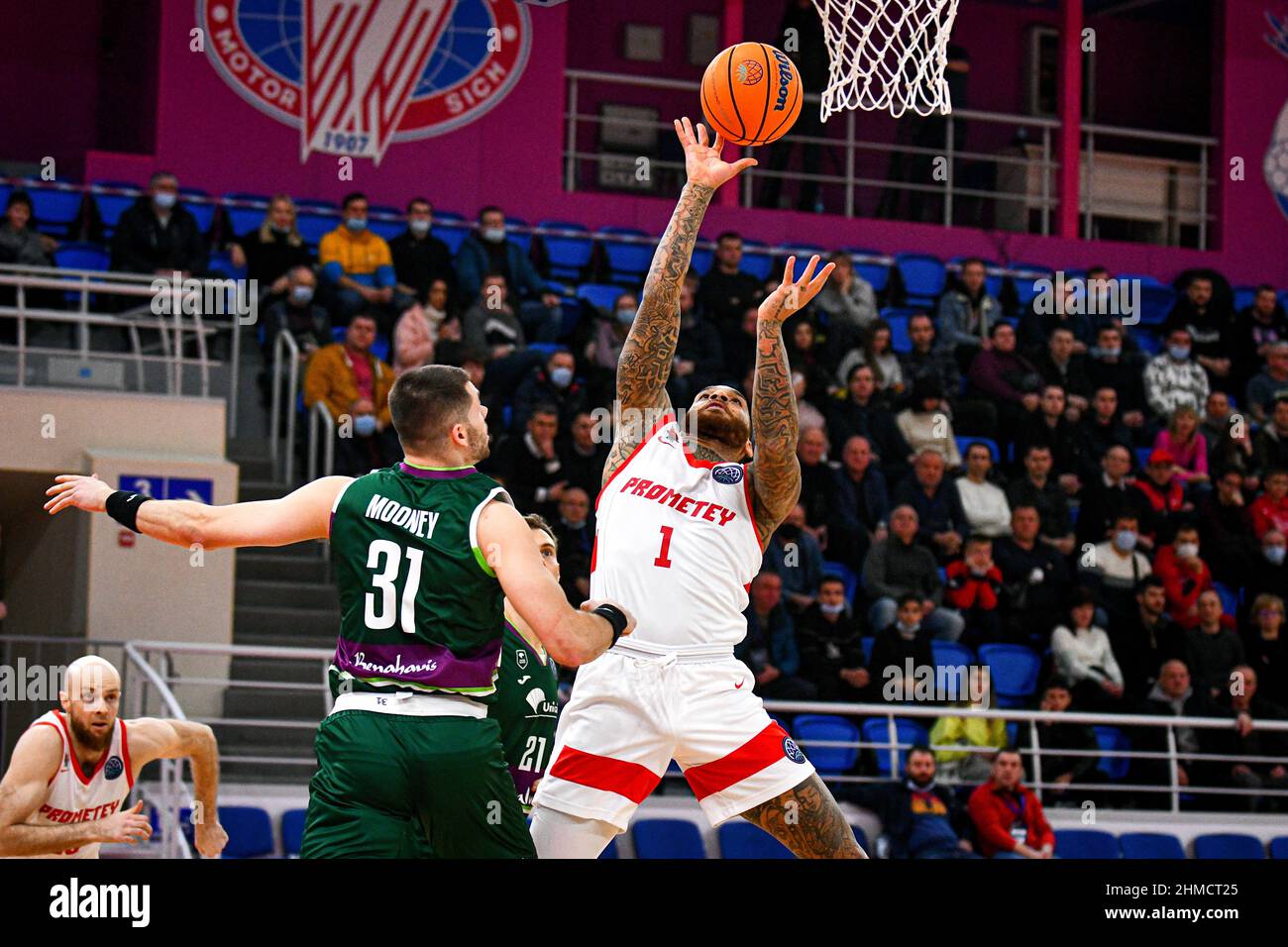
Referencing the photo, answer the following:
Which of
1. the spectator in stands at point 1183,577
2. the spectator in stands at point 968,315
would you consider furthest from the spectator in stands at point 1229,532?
the spectator in stands at point 968,315

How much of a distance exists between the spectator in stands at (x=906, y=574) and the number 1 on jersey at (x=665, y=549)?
5599 millimetres

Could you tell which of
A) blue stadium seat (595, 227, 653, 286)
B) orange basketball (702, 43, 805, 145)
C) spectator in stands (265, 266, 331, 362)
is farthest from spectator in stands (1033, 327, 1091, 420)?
orange basketball (702, 43, 805, 145)

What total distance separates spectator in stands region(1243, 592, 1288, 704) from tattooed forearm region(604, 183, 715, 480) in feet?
23.8

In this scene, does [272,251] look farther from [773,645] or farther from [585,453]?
[773,645]

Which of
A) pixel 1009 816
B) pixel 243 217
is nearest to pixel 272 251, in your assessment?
pixel 243 217

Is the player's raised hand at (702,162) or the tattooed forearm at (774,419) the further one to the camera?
the player's raised hand at (702,162)

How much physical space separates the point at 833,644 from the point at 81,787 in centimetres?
525

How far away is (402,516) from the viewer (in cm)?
450

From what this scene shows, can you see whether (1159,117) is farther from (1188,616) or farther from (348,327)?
(348,327)

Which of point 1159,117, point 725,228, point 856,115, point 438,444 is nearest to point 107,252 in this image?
point 725,228

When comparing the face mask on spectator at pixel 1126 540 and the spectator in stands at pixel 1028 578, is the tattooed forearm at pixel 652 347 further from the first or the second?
the face mask on spectator at pixel 1126 540

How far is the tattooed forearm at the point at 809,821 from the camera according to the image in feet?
17.8

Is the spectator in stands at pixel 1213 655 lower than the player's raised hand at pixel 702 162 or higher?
lower
